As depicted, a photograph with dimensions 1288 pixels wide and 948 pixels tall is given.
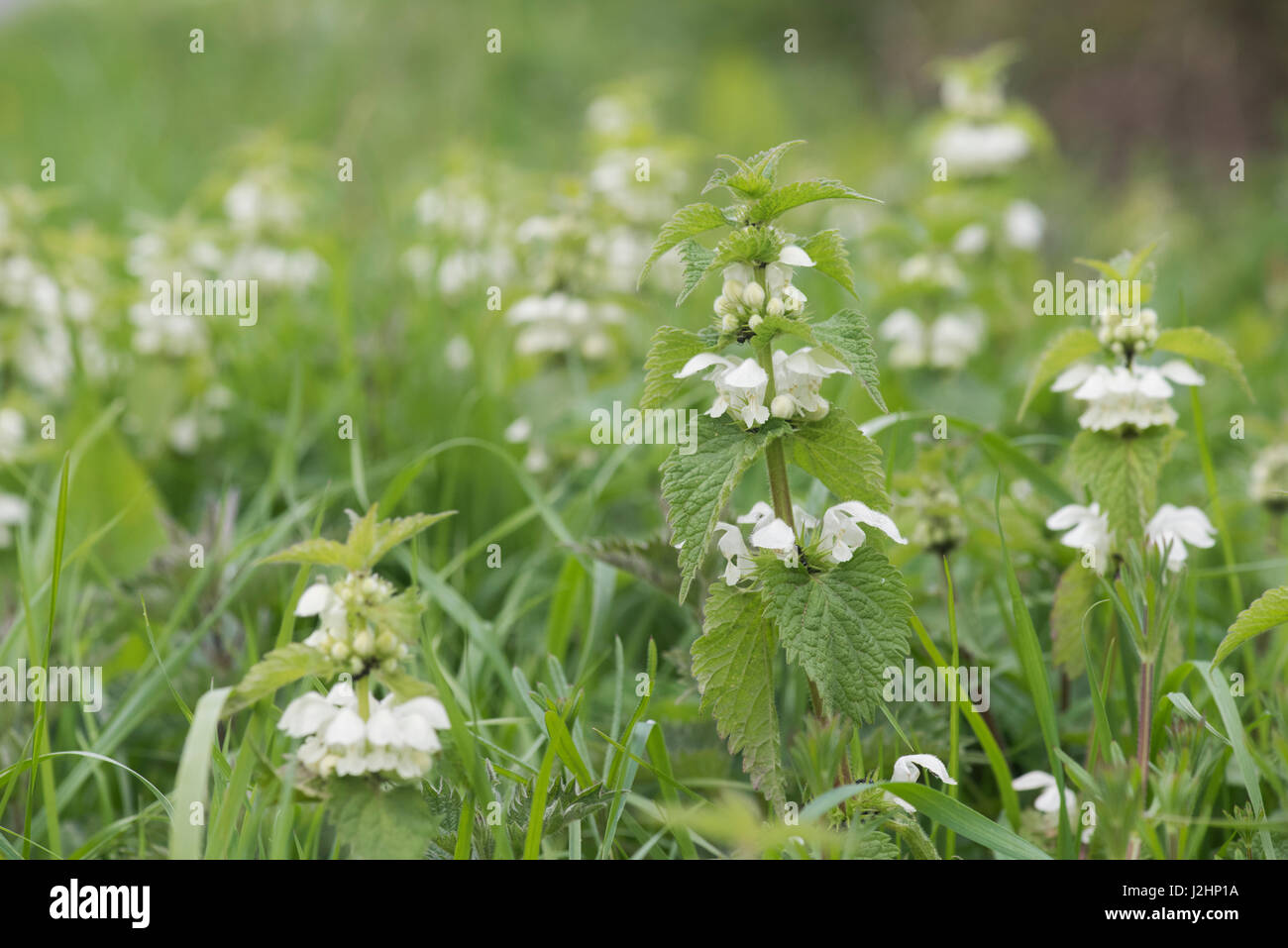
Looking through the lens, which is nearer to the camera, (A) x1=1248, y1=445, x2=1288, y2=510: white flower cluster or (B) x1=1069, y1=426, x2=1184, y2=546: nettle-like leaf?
(B) x1=1069, y1=426, x2=1184, y2=546: nettle-like leaf

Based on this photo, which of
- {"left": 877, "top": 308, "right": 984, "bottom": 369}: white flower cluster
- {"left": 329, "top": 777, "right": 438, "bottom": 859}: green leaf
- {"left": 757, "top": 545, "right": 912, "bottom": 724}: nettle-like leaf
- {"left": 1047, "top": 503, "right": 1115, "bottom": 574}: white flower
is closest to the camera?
{"left": 329, "top": 777, "right": 438, "bottom": 859}: green leaf

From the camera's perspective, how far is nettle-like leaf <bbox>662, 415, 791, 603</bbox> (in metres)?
1.26

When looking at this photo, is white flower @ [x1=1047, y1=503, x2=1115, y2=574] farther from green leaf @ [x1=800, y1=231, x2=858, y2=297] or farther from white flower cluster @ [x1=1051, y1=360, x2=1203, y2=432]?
green leaf @ [x1=800, y1=231, x2=858, y2=297]

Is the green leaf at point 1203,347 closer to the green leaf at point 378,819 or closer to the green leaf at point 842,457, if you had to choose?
the green leaf at point 842,457

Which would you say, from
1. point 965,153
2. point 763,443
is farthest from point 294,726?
point 965,153

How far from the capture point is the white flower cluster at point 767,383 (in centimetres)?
132

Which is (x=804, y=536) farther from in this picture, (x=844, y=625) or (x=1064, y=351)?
(x=1064, y=351)

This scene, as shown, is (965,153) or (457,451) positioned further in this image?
(965,153)

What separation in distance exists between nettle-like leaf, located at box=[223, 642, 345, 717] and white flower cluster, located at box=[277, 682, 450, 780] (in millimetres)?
38

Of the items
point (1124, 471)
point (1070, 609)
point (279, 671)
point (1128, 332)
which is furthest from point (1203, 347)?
point (279, 671)

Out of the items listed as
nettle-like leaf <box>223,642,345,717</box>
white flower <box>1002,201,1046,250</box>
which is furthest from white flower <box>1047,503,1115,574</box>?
white flower <box>1002,201,1046,250</box>
